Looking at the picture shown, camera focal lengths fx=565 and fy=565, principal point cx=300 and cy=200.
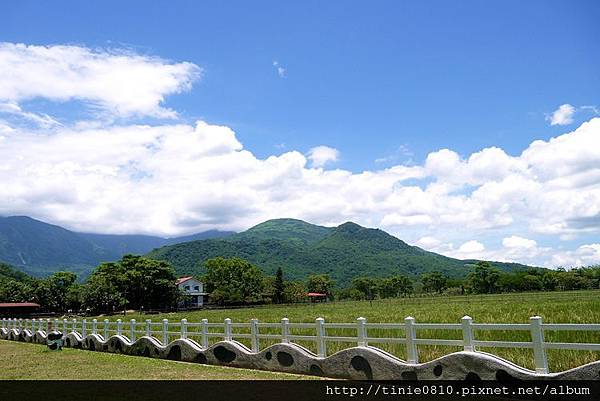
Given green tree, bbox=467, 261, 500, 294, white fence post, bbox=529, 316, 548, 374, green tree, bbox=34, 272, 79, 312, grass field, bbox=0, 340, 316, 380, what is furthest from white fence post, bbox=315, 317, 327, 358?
green tree, bbox=467, 261, 500, 294

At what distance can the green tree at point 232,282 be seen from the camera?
10250 centimetres

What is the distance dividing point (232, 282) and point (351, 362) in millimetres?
95033

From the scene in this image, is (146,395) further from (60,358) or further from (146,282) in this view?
(146,282)

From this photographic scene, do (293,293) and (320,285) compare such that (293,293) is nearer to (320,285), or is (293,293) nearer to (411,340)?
(320,285)

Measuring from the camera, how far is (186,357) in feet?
56.7

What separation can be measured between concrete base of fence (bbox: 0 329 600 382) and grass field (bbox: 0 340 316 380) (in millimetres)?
436

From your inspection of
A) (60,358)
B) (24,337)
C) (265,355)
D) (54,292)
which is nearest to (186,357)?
(265,355)

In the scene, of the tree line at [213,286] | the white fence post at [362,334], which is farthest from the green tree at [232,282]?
the white fence post at [362,334]

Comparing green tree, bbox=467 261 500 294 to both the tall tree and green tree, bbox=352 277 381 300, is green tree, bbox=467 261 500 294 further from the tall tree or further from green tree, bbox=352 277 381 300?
the tall tree

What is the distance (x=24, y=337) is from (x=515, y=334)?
2760 centimetres

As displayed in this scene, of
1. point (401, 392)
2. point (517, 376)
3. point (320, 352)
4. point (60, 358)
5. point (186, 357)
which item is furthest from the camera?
point (60, 358)

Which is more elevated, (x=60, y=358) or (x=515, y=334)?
(x=515, y=334)

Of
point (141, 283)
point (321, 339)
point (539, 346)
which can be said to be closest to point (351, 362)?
point (321, 339)

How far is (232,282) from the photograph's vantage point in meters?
105
